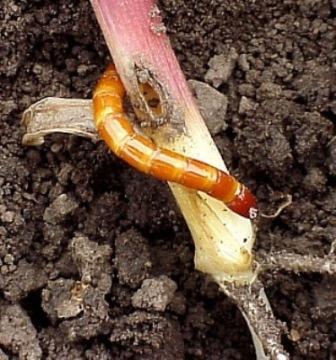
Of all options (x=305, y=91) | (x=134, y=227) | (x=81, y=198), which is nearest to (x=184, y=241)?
(x=134, y=227)

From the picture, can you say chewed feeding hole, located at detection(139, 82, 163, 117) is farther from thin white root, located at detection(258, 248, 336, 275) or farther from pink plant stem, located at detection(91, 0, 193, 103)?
thin white root, located at detection(258, 248, 336, 275)

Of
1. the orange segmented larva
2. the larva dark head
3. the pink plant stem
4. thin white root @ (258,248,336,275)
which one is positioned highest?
the pink plant stem

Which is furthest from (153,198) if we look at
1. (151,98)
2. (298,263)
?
(298,263)

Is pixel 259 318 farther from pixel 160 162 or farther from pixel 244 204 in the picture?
pixel 160 162

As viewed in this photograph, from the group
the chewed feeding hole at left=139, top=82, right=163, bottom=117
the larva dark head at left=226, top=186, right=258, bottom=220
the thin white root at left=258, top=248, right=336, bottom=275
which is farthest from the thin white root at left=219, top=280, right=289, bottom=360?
the chewed feeding hole at left=139, top=82, right=163, bottom=117

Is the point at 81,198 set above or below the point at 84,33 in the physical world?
below

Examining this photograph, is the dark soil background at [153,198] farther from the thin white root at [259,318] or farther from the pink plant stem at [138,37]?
the pink plant stem at [138,37]

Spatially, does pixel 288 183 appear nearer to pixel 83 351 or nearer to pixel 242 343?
pixel 242 343

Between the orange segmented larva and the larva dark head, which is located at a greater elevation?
the orange segmented larva
